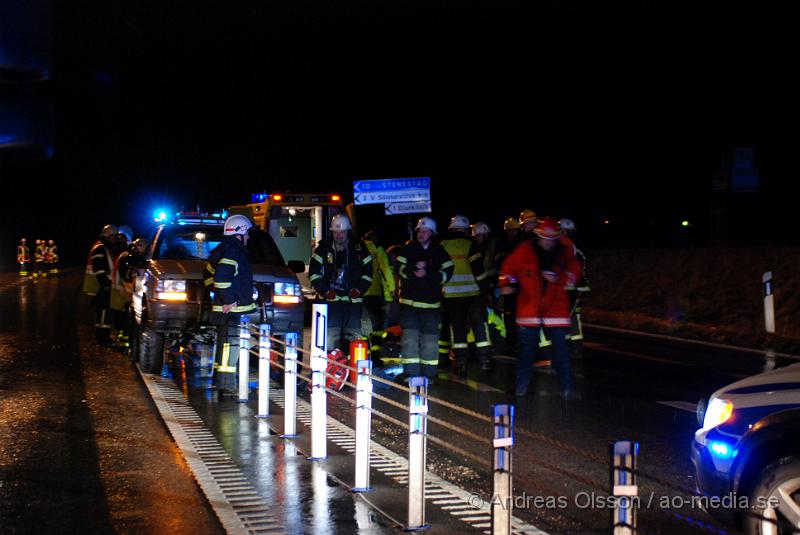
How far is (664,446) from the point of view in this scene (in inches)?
304

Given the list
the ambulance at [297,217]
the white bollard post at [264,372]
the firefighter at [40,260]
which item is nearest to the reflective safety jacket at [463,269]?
the white bollard post at [264,372]

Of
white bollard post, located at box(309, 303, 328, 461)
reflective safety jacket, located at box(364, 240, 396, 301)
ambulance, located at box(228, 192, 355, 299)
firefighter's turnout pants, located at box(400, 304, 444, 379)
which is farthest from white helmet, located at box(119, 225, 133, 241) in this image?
white bollard post, located at box(309, 303, 328, 461)

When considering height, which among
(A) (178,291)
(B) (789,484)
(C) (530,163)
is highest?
(C) (530,163)

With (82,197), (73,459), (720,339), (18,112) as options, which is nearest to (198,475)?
(73,459)

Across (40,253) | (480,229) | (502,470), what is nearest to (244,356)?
(480,229)

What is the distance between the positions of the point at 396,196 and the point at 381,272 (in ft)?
31.7

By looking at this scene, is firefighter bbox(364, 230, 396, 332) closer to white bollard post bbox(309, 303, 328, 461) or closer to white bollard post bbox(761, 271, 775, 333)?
white bollard post bbox(309, 303, 328, 461)

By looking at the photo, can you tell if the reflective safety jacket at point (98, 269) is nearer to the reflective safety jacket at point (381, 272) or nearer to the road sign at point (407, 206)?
the reflective safety jacket at point (381, 272)

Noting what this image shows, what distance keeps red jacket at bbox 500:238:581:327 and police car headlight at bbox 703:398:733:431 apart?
14.9 ft

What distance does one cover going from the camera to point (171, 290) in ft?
38.2

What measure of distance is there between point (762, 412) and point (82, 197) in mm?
92342

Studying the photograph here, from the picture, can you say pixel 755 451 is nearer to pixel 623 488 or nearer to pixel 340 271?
pixel 623 488

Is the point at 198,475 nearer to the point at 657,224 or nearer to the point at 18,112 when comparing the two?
the point at 18,112

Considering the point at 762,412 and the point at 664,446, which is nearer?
the point at 762,412
